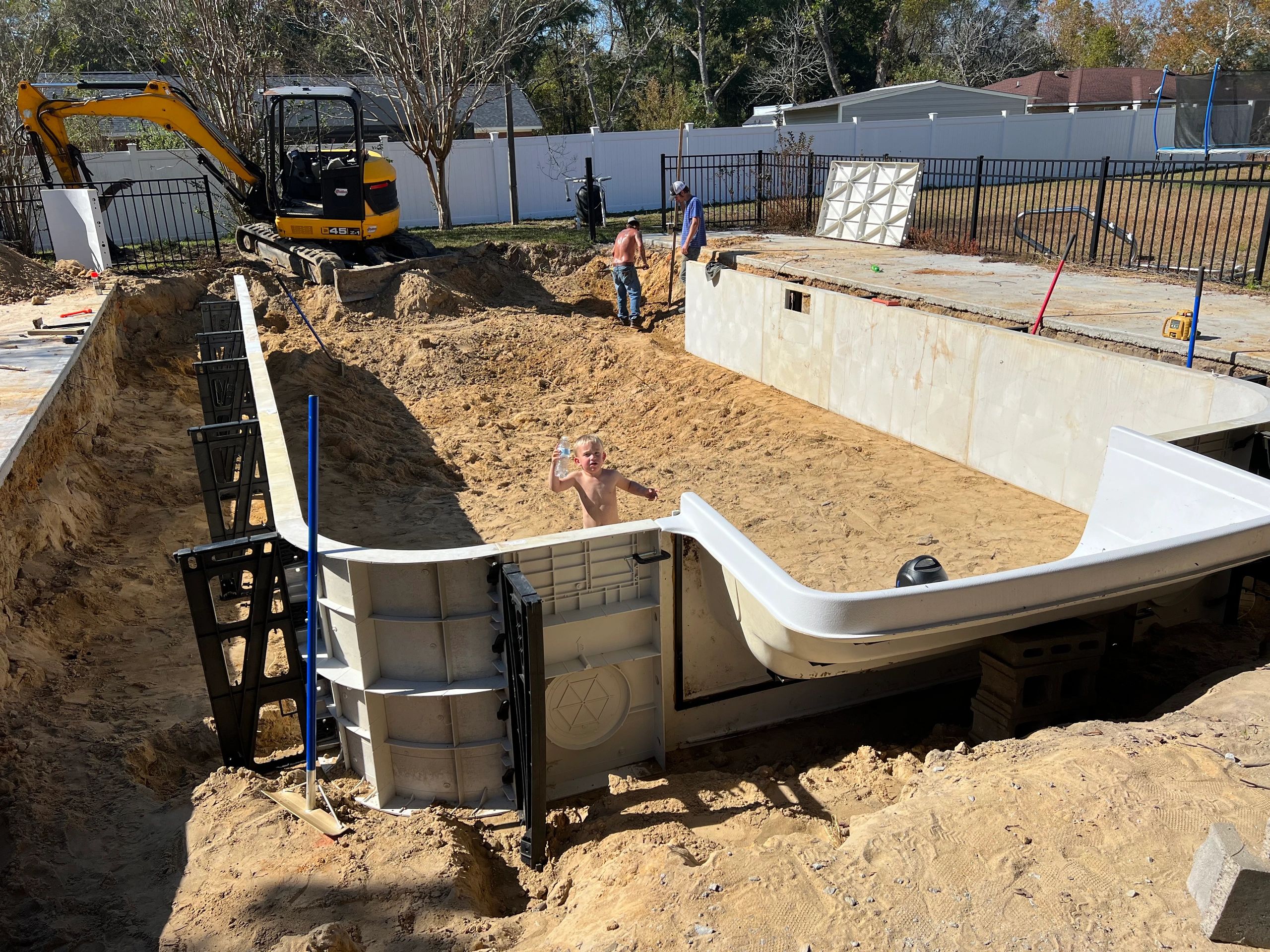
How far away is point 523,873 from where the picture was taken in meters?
4.53

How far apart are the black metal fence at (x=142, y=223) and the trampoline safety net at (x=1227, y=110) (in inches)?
921

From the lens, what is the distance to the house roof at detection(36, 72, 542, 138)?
26422 mm

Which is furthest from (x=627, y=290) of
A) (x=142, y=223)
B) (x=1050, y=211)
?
(x=142, y=223)

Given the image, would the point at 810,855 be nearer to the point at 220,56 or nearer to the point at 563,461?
the point at 563,461

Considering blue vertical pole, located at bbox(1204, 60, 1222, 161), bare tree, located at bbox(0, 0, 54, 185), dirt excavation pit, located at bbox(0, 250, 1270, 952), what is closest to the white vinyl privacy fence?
bare tree, located at bbox(0, 0, 54, 185)

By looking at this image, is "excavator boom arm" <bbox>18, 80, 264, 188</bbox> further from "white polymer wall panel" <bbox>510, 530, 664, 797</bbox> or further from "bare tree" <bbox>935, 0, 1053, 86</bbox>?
"bare tree" <bbox>935, 0, 1053, 86</bbox>

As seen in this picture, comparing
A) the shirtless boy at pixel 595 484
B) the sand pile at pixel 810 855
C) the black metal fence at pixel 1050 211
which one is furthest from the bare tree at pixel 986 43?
the sand pile at pixel 810 855

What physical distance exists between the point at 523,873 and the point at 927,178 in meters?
29.2

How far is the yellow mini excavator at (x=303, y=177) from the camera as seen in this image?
1532 cm

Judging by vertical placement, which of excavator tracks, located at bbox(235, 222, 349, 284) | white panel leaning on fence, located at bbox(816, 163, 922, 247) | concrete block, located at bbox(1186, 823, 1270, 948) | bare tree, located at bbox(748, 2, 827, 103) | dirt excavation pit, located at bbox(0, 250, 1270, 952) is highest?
bare tree, located at bbox(748, 2, 827, 103)

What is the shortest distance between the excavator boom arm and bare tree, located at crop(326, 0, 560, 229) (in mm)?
5640

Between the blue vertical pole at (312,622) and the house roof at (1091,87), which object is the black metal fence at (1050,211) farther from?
the house roof at (1091,87)

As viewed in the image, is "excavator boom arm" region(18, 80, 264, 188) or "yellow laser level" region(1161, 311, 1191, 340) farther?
"excavator boom arm" region(18, 80, 264, 188)

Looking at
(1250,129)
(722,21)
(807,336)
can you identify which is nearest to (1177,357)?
(807,336)
